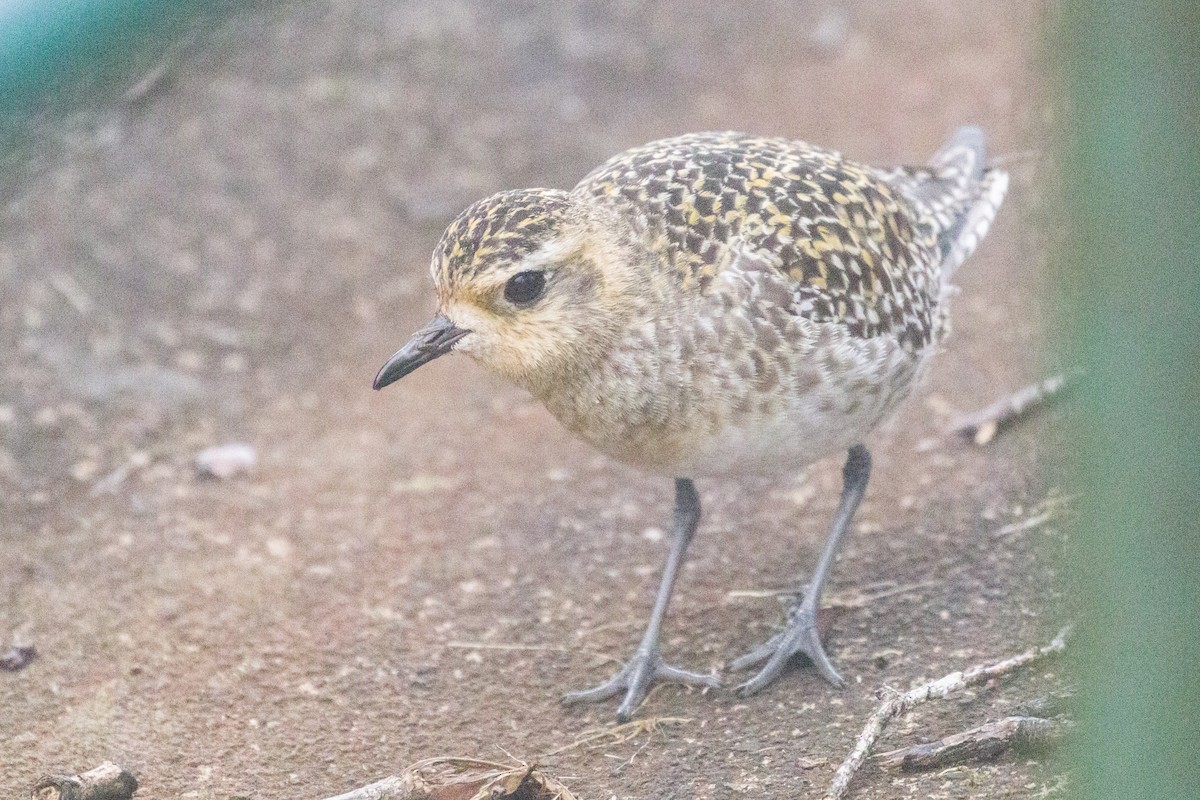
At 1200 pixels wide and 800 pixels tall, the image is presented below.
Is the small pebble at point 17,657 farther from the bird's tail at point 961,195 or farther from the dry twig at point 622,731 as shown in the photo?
the bird's tail at point 961,195

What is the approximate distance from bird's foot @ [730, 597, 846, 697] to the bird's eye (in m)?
1.43

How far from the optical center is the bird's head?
12.6ft

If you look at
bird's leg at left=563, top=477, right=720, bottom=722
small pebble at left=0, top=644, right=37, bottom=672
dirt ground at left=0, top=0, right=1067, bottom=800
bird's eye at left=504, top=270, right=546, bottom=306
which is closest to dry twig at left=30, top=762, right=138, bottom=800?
dirt ground at left=0, top=0, right=1067, bottom=800

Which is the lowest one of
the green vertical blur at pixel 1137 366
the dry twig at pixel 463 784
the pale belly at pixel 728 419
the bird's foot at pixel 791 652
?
the bird's foot at pixel 791 652

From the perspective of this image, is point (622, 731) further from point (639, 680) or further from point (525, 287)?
point (525, 287)

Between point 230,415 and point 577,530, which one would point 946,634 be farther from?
point 230,415

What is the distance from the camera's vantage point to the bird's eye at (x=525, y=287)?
3.84 meters

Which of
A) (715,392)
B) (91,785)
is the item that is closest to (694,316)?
(715,392)

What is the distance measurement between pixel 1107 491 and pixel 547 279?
275cm

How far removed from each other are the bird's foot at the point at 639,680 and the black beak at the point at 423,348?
124cm

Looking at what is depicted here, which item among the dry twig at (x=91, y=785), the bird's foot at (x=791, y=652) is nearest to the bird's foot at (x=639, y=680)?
the bird's foot at (x=791, y=652)

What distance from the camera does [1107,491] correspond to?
Result: 124 cm

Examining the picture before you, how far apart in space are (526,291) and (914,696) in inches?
61.9

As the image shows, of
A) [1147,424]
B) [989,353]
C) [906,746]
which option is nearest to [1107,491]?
[1147,424]
